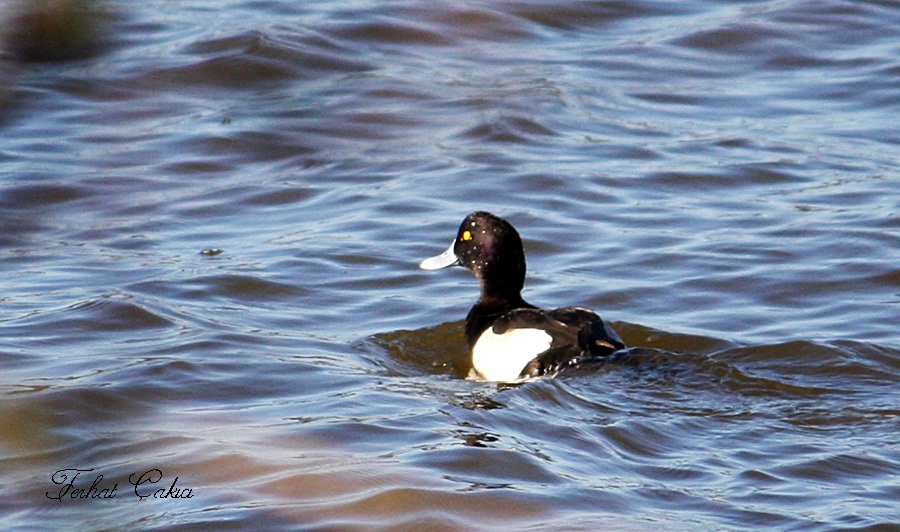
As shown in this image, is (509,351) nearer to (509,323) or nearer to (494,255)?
(509,323)

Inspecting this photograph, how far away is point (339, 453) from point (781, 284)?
3.76 meters

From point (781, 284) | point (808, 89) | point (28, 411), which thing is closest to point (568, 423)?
point (781, 284)

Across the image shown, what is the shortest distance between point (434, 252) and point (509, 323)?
187cm

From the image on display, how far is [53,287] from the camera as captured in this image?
7.50 metres

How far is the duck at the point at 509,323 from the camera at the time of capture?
630cm

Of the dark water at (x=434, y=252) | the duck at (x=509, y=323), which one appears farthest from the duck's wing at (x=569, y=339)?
the dark water at (x=434, y=252)

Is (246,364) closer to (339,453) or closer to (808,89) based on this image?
(339,453)

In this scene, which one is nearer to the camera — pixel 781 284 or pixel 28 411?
pixel 28 411

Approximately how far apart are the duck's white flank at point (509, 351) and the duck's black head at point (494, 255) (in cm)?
58

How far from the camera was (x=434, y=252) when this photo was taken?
845 cm

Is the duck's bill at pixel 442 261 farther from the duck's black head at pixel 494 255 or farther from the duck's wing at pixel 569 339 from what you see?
the duck's wing at pixel 569 339

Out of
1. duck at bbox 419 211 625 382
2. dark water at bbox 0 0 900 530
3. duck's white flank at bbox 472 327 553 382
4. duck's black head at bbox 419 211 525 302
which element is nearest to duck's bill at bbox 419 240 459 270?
duck at bbox 419 211 625 382

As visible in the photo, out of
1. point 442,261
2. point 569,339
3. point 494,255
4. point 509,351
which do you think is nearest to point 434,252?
point 442,261

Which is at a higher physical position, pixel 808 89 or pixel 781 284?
pixel 808 89
